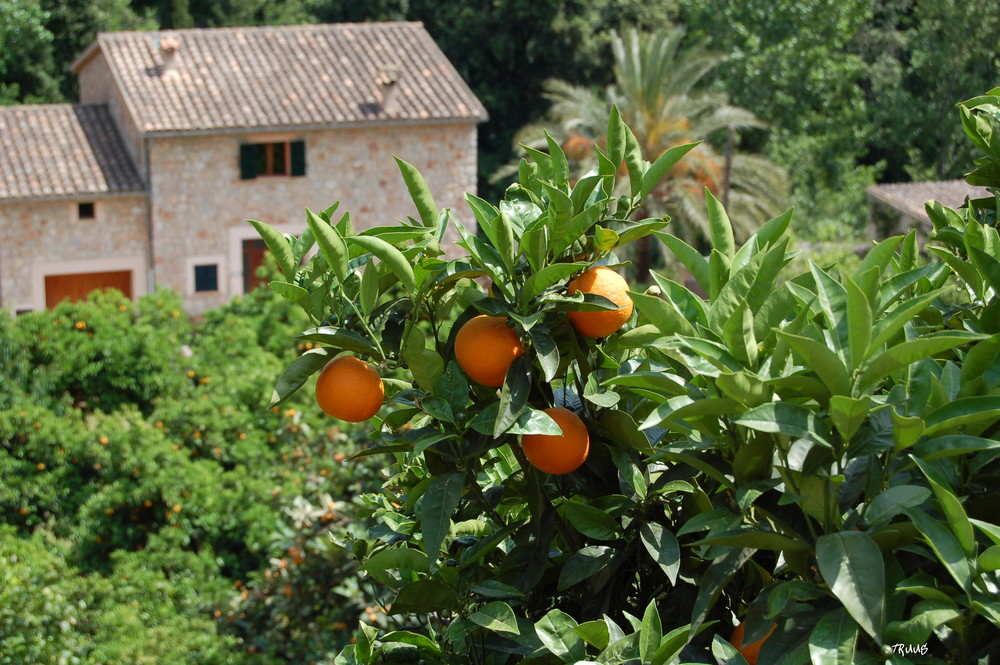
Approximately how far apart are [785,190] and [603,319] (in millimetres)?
19193

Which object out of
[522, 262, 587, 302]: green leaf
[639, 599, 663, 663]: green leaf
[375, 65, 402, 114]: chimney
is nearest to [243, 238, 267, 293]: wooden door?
[375, 65, 402, 114]: chimney

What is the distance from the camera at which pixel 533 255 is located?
1.63 metres

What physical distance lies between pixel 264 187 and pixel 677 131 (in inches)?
268

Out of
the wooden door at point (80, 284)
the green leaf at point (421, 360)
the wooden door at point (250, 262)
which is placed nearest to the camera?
the green leaf at point (421, 360)

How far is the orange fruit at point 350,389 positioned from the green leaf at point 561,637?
422 millimetres

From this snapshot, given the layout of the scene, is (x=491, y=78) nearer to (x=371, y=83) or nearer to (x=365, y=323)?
(x=371, y=83)

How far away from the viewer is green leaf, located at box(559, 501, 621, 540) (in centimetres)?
171

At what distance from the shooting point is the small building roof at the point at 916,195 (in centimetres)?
1995

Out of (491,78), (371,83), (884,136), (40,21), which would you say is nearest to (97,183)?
(371,83)

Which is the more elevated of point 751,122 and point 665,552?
point 665,552

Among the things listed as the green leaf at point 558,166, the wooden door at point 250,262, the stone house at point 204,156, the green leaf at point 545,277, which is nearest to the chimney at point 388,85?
the stone house at point 204,156

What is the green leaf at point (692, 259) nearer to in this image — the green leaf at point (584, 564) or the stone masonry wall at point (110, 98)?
the green leaf at point (584, 564)

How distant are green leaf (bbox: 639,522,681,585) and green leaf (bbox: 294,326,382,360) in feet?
1.62

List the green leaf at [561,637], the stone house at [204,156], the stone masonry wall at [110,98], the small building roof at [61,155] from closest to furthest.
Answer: the green leaf at [561,637]
the small building roof at [61,155]
the stone house at [204,156]
the stone masonry wall at [110,98]
